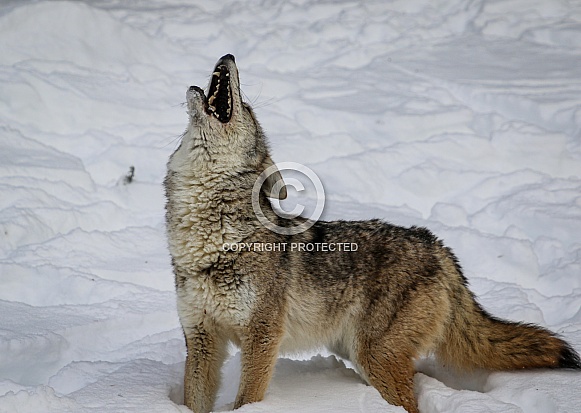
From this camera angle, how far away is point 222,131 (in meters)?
4.75

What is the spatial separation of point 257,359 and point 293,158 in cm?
478

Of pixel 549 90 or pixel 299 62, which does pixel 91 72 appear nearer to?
pixel 299 62

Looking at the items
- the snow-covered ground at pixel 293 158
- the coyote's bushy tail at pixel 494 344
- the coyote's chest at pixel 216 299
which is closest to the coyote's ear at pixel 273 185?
the coyote's chest at pixel 216 299

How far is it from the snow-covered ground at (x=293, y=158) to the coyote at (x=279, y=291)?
0.63 ft

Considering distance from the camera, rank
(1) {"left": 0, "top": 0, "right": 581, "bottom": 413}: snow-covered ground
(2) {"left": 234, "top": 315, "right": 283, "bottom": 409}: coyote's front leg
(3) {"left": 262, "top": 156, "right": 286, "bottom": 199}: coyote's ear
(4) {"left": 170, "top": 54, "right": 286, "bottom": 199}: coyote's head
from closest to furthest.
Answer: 1. (2) {"left": 234, "top": 315, "right": 283, "bottom": 409}: coyote's front leg
2. (4) {"left": 170, "top": 54, "right": 286, "bottom": 199}: coyote's head
3. (3) {"left": 262, "top": 156, "right": 286, "bottom": 199}: coyote's ear
4. (1) {"left": 0, "top": 0, "right": 581, "bottom": 413}: snow-covered ground

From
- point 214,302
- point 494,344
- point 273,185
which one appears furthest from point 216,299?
point 494,344

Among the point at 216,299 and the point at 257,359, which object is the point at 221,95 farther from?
the point at 257,359

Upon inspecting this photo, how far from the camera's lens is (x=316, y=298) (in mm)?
4848

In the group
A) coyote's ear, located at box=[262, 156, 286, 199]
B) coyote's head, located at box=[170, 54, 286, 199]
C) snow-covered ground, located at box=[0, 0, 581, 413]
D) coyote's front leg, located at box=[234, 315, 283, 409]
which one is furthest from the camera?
snow-covered ground, located at box=[0, 0, 581, 413]

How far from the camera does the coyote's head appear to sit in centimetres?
472

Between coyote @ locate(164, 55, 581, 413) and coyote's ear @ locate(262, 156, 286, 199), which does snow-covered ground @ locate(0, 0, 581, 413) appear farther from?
coyote's ear @ locate(262, 156, 286, 199)

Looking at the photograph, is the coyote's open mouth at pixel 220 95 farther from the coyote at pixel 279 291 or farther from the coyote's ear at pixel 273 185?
the coyote's ear at pixel 273 185

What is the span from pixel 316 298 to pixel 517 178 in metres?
4.44

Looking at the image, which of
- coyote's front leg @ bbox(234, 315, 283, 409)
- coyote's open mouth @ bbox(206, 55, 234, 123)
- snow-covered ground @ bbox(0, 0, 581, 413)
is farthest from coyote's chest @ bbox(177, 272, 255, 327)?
coyote's open mouth @ bbox(206, 55, 234, 123)
